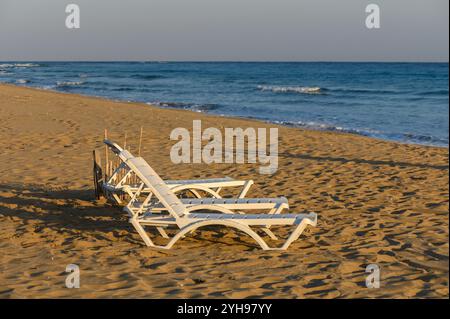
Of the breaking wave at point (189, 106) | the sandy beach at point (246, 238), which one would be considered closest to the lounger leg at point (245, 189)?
the sandy beach at point (246, 238)

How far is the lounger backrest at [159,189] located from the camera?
561 cm

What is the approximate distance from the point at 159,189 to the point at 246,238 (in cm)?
101

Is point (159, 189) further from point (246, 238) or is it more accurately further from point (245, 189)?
point (245, 189)

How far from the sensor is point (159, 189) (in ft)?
19.1

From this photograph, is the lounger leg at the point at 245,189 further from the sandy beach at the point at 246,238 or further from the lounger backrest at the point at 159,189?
the lounger backrest at the point at 159,189

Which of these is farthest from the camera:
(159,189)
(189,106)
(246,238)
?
(189,106)

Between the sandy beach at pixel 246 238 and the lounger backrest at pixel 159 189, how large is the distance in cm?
37

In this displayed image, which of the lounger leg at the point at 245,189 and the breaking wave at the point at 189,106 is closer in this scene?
the lounger leg at the point at 245,189

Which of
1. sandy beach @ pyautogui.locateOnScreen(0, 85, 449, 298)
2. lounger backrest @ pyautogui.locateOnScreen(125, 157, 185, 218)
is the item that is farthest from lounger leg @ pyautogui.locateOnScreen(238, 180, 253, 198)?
lounger backrest @ pyautogui.locateOnScreen(125, 157, 185, 218)

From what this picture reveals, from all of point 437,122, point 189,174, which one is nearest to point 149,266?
point 189,174

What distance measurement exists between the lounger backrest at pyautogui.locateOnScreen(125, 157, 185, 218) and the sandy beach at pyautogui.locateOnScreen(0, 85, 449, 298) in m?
0.37

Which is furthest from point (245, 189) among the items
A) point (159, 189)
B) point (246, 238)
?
point (159, 189)

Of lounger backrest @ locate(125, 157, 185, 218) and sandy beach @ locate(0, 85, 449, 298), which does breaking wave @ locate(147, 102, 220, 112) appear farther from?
lounger backrest @ locate(125, 157, 185, 218)
